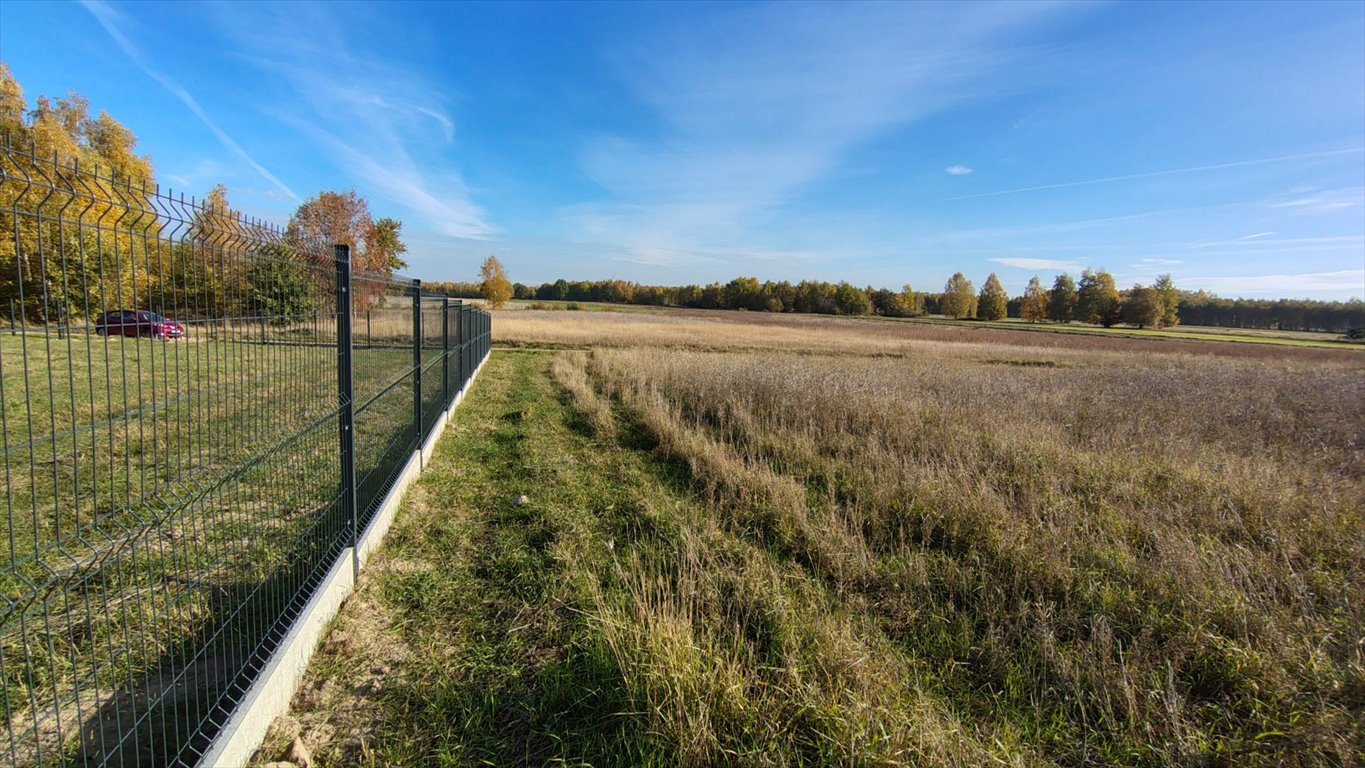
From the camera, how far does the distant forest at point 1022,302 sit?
7906 centimetres

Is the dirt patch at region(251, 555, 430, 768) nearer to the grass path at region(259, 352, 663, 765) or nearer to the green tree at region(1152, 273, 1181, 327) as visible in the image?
the grass path at region(259, 352, 663, 765)

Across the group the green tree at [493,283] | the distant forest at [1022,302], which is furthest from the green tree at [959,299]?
the green tree at [493,283]

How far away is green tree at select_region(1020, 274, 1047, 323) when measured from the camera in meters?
92.2

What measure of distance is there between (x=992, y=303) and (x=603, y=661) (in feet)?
334

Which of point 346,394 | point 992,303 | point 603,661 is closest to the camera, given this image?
point 603,661

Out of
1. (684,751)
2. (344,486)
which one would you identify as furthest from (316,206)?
(684,751)

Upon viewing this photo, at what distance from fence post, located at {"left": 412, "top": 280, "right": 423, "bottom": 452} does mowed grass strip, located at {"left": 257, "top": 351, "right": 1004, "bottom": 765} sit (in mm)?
1287

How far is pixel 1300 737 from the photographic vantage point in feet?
9.21

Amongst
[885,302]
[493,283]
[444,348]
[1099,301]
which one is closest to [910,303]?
[885,302]

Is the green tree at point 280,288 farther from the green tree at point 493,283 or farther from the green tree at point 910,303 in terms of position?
the green tree at point 910,303

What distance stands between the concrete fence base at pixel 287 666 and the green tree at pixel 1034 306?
104385 millimetres

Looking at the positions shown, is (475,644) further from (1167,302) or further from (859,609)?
(1167,302)

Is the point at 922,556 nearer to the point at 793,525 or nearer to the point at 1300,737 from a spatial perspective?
the point at 793,525

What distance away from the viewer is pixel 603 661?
315cm
